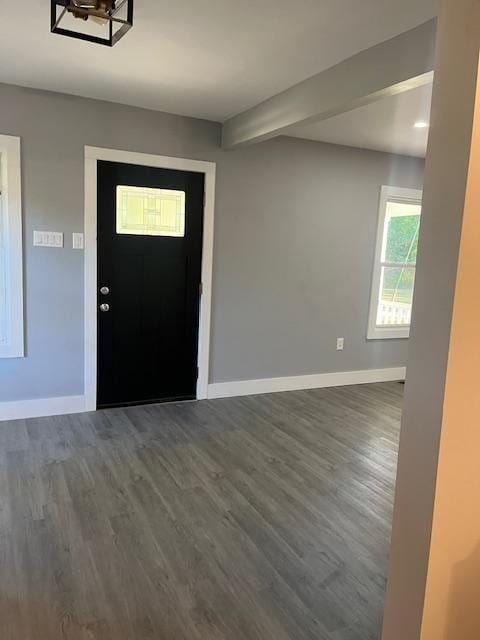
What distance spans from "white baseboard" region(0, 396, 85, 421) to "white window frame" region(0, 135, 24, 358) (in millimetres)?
388

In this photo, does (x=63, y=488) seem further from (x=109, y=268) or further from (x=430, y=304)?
(x=430, y=304)

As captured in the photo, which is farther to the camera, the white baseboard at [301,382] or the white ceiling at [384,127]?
the white baseboard at [301,382]

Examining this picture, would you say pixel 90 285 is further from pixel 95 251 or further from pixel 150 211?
pixel 150 211

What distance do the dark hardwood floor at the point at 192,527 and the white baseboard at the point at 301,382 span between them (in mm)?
603

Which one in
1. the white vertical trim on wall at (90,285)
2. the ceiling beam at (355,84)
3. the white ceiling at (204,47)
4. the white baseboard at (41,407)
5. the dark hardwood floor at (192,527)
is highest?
the white ceiling at (204,47)

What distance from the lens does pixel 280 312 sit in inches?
183

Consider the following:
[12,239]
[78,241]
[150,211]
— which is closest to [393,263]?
[150,211]

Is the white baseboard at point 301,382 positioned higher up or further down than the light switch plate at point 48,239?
further down

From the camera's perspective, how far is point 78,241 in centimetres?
367

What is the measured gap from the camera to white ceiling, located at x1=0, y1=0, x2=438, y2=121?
211 cm

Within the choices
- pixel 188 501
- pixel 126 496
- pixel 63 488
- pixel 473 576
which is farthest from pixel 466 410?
pixel 63 488

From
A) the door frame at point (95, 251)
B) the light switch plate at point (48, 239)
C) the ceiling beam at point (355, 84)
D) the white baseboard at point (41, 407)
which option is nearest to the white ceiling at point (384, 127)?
the ceiling beam at point (355, 84)

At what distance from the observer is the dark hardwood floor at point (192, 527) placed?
178cm

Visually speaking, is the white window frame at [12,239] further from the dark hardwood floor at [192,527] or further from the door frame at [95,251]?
the dark hardwood floor at [192,527]
